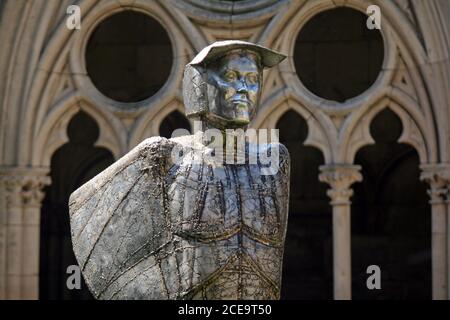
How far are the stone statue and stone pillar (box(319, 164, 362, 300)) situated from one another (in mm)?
7052

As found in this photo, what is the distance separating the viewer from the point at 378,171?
59.1 feet

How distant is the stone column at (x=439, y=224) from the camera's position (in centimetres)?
1486

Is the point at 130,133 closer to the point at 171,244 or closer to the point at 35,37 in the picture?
the point at 35,37

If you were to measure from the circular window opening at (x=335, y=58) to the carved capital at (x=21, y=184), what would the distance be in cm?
317

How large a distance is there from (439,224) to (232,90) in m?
7.26

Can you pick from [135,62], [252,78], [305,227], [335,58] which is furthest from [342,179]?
[252,78]

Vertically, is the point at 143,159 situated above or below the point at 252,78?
below

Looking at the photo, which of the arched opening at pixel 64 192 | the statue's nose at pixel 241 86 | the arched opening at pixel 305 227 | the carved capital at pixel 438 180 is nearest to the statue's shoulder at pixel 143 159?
the statue's nose at pixel 241 86

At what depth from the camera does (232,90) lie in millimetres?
7844

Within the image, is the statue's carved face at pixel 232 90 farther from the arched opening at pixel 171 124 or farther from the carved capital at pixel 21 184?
the arched opening at pixel 171 124

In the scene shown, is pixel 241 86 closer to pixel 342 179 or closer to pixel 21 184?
pixel 342 179

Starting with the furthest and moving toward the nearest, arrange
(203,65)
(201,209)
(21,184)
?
(21,184) → (203,65) → (201,209)
